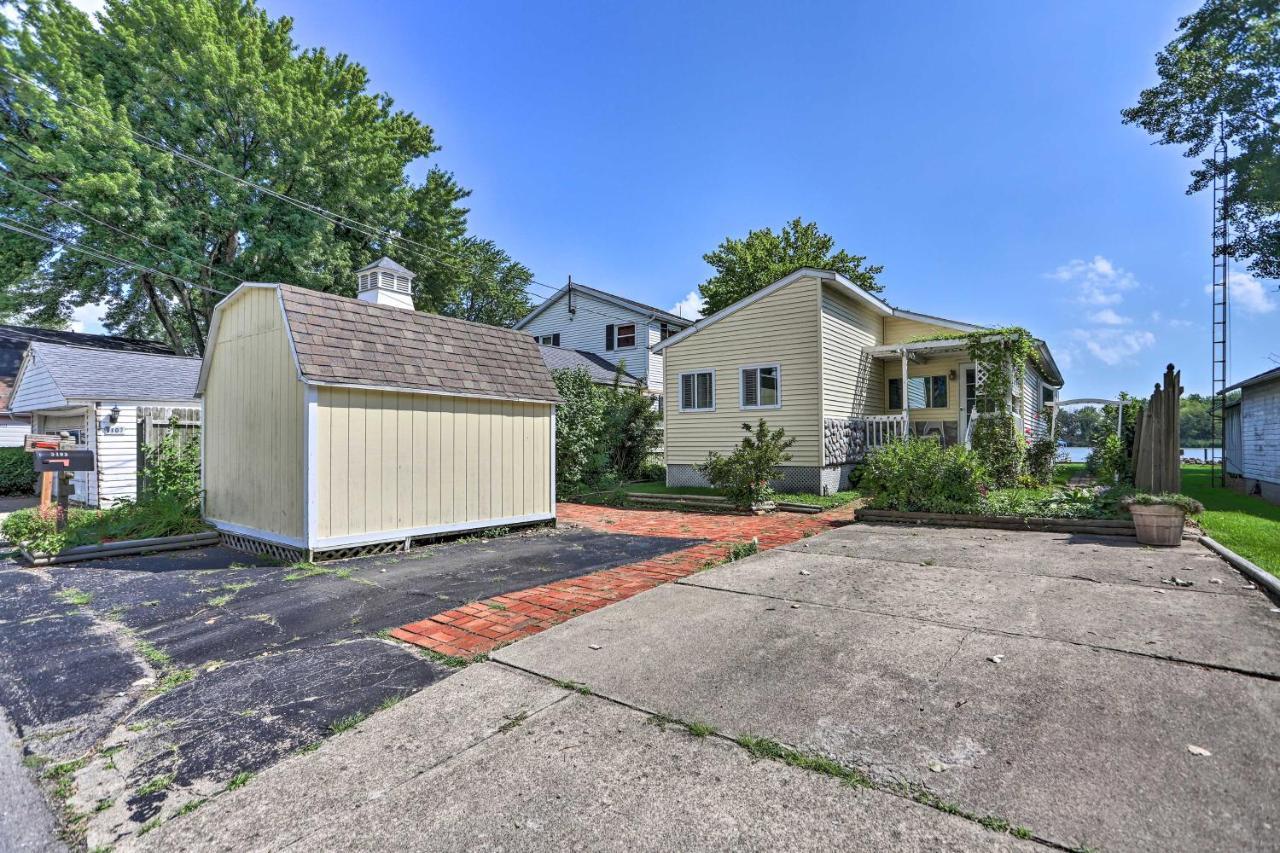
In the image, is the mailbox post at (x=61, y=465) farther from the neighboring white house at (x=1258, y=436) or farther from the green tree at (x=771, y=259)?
the green tree at (x=771, y=259)

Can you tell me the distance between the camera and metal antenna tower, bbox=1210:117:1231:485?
18641 mm

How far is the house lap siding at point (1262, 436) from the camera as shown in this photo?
13.4 m

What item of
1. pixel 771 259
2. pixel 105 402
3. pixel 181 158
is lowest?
pixel 105 402

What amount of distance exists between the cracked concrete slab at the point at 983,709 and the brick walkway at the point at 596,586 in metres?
0.40

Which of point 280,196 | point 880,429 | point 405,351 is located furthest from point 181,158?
point 880,429

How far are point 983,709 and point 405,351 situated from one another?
745cm

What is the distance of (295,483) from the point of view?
6898mm

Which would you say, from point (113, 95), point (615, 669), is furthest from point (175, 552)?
point (113, 95)

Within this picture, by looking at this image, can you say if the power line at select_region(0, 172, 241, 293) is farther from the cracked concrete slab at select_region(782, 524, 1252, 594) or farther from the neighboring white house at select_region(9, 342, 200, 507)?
the cracked concrete slab at select_region(782, 524, 1252, 594)

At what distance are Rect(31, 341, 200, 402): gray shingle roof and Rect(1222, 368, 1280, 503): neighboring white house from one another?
24439 mm

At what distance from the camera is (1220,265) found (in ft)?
64.3

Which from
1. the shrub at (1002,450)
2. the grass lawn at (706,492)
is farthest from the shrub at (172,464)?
the shrub at (1002,450)

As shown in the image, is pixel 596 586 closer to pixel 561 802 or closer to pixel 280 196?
pixel 561 802

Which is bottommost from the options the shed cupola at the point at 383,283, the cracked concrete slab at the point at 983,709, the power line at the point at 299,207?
the cracked concrete slab at the point at 983,709
